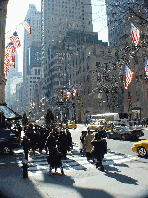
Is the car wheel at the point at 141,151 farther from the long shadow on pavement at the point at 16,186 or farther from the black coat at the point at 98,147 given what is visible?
the long shadow on pavement at the point at 16,186

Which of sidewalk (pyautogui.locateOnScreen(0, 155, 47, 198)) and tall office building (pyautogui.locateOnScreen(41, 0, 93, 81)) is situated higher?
tall office building (pyautogui.locateOnScreen(41, 0, 93, 81))

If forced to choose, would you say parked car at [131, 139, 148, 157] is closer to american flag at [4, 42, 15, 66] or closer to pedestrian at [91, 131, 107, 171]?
pedestrian at [91, 131, 107, 171]

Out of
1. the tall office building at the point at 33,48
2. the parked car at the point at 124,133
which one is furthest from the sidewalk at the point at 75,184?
the tall office building at the point at 33,48

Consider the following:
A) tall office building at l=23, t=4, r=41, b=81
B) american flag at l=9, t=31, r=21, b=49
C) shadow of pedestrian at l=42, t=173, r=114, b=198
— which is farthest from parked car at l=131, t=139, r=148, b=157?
tall office building at l=23, t=4, r=41, b=81

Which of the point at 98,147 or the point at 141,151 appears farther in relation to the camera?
the point at 141,151

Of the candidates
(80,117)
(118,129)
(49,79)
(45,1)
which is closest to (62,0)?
(45,1)

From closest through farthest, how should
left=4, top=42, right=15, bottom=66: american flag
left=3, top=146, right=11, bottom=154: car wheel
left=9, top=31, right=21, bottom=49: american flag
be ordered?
left=3, top=146, right=11, bottom=154: car wheel → left=9, top=31, right=21, bottom=49: american flag → left=4, top=42, right=15, bottom=66: american flag

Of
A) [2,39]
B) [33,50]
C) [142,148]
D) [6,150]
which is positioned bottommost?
[6,150]

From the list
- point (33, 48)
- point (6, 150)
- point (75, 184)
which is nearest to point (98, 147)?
point (75, 184)

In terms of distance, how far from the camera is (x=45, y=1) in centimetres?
12412

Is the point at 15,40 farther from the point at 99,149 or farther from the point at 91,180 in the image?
the point at 91,180

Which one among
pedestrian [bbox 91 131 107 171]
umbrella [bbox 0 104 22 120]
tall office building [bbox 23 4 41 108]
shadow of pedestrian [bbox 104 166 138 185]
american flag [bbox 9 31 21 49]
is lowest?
shadow of pedestrian [bbox 104 166 138 185]

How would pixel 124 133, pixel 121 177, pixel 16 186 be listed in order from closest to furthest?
pixel 16 186, pixel 121 177, pixel 124 133

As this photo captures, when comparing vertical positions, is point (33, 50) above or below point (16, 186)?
above
